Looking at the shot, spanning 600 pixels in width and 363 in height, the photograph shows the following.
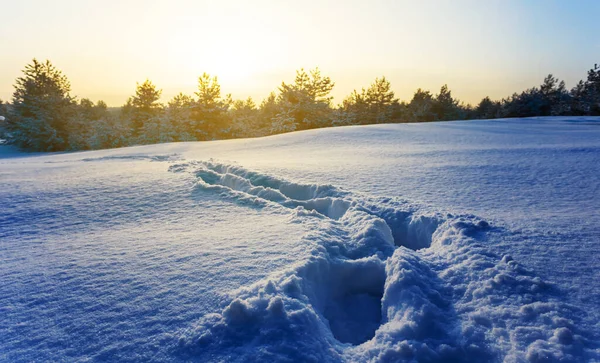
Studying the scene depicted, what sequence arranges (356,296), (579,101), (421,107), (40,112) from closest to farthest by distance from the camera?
(356,296), (40,112), (579,101), (421,107)

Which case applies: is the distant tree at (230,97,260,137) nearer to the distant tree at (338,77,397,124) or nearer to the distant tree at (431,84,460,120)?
the distant tree at (338,77,397,124)

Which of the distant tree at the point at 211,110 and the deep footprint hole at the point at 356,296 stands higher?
the distant tree at the point at 211,110

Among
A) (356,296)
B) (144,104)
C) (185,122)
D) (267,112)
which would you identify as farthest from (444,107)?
(356,296)

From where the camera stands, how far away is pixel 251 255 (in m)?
1.78

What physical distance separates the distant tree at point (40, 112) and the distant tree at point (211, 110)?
7483 mm

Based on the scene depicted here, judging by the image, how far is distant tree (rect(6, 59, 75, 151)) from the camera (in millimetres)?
17516

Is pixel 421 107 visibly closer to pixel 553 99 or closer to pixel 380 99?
pixel 380 99

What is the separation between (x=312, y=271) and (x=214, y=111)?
22.6 metres

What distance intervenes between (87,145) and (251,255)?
20.6 meters

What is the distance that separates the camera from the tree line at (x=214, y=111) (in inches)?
714

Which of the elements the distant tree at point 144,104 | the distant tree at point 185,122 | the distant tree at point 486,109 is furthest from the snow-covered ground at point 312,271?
the distant tree at point 486,109

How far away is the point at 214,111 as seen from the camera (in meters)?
22.7

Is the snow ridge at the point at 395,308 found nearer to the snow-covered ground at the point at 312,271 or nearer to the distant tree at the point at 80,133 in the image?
the snow-covered ground at the point at 312,271

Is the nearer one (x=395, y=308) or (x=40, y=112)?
(x=395, y=308)
